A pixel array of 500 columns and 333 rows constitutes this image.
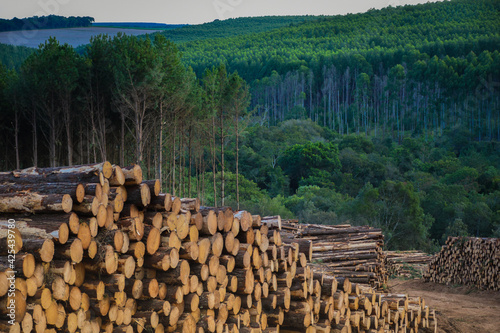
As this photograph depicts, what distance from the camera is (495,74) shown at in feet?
290

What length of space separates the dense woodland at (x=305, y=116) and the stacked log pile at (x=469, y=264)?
1288 centimetres

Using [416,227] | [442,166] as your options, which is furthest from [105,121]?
[442,166]

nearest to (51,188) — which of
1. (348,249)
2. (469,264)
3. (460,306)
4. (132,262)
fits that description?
(132,262)

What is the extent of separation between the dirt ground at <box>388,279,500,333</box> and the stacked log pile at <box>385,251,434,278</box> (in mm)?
1466

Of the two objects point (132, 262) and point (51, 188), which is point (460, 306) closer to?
point (132, 262)

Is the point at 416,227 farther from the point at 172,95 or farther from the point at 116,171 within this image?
the point at 116,171

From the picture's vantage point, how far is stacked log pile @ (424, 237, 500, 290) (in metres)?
16.7

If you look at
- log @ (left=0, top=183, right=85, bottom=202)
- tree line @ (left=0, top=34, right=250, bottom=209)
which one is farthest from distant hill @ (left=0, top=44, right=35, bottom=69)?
log @ (left=0, top=183, right=85, bottom=202)

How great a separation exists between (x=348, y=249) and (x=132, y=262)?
10.9m

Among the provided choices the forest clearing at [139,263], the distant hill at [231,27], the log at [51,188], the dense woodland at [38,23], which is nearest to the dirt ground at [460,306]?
the forest clearing at [139,263]

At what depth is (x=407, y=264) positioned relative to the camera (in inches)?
934

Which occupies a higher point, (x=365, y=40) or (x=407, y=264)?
(x=365, y=40)

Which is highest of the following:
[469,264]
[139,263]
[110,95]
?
[110,95]

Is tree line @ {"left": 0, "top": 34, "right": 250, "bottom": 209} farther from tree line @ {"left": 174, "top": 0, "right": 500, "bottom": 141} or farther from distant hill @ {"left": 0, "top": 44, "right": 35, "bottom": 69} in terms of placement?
tree line @ {"left": 174, "top": 0, "right": 500, "bottom": 141}
